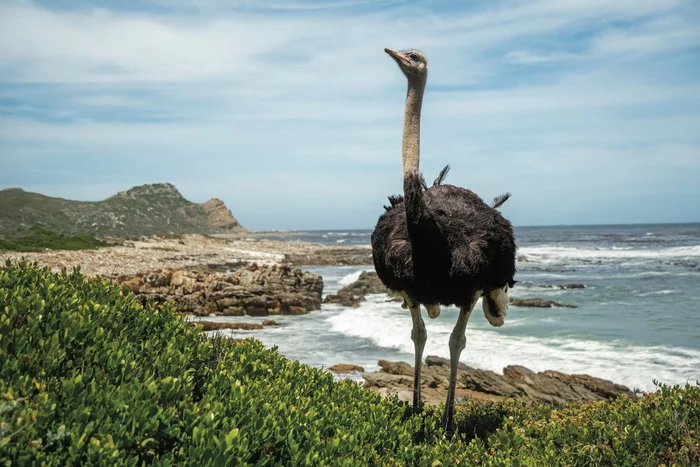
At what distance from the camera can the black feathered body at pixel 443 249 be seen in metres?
5.80

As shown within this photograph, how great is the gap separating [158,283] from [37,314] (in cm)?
1934

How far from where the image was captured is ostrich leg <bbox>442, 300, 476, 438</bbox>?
6230 mm

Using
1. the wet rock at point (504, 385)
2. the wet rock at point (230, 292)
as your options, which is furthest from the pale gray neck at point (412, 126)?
the wet rock at point (230, 292)

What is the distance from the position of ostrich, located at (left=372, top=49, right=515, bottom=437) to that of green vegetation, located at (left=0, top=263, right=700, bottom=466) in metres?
1.07

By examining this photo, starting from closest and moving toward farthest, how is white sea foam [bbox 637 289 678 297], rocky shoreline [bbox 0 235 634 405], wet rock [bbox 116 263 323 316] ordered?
rocky shoreline [bbox 0 235 634 405], wet rock [bbox 116 263 323 316], white sea foam [bbox 637 289 678 297]

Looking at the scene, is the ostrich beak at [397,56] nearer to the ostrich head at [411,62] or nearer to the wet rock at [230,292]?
the ostrich head at [411,62]

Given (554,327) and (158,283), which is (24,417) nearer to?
(554,327)

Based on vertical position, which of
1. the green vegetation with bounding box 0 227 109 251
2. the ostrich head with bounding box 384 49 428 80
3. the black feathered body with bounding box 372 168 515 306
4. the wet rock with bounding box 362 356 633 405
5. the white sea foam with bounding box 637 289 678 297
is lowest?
the wet rock with bounding box 362 356 633 405

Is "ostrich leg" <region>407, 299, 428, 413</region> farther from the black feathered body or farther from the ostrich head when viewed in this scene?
the ostrich head

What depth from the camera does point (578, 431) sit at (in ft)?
17.4

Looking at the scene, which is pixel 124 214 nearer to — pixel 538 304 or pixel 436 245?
pixel 538 304

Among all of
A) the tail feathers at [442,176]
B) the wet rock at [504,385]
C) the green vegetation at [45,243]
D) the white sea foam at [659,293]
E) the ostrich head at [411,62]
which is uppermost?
the ostrich head at [411,62]

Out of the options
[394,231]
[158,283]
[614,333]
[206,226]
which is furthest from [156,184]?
[394,231]

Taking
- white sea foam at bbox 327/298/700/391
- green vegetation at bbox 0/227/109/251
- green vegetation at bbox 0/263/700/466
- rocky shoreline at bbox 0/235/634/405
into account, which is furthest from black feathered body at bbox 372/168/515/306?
green vegetation at bbox 0/227/109/251
